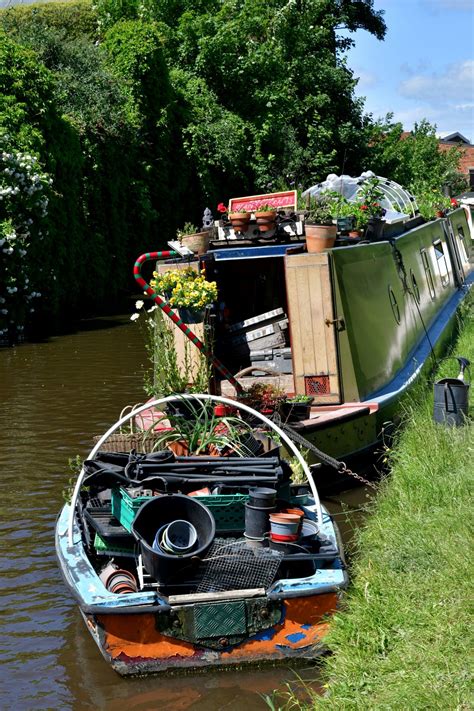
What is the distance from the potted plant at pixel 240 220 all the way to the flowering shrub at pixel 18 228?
9.06 m

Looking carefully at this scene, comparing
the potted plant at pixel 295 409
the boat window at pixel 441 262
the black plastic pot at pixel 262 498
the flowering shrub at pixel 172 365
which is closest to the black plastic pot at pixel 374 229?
the flowering shrub at pixel 172 365

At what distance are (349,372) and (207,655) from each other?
4.58 m

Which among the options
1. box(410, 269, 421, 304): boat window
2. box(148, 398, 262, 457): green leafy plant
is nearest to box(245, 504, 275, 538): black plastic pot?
box(148, 398, 262, 457): green leafy plant

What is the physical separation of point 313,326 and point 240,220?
1.46 metres

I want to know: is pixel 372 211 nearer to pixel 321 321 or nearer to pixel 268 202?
pixel 268 202

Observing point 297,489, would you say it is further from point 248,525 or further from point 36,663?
point 36,663

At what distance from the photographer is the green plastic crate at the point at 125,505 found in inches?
251

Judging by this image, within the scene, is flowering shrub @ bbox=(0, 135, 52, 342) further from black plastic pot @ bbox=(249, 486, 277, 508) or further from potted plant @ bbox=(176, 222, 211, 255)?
black plastic pot @ bbox=(249, 486, 277, 508)

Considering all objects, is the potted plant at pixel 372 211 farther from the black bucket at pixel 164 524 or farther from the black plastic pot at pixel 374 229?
the black bucket at pixel 164 524

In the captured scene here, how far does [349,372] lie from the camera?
32.9 ft

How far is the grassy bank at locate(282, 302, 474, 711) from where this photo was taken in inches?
187

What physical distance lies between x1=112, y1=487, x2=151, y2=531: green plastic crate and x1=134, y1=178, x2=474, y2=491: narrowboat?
2118 mm

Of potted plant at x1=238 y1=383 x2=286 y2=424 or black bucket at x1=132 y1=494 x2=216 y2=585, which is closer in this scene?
black bucket at x1=132 y1=494 x2=216 y2=585

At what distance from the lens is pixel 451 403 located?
Result: 9055mm
